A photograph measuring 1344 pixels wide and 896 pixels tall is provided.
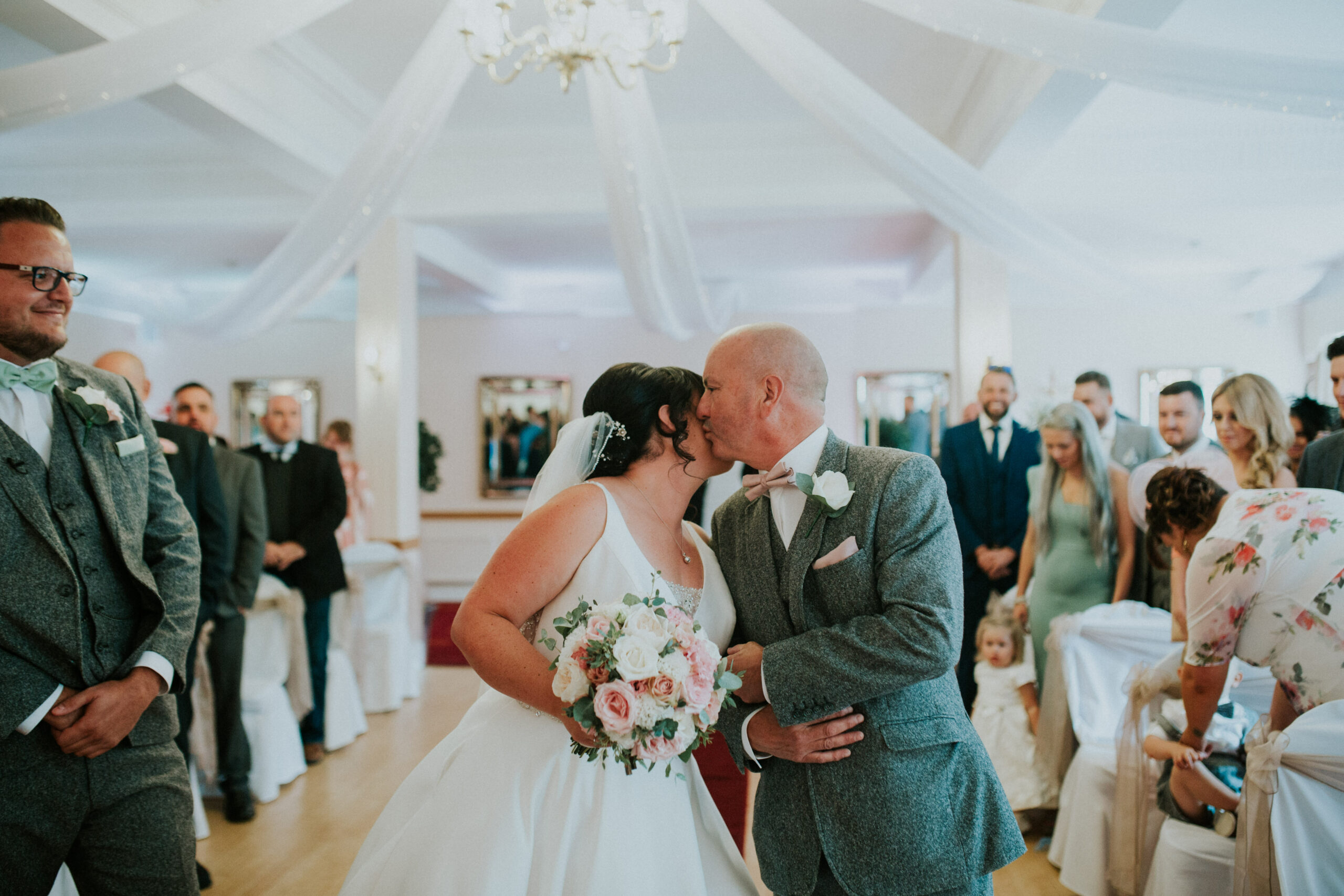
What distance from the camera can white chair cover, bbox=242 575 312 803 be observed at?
4434mm

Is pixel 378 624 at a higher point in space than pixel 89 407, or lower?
lower

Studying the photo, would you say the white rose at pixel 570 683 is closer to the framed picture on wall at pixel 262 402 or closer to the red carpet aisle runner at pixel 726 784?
the red carpet aisle runner at pixel 726 784

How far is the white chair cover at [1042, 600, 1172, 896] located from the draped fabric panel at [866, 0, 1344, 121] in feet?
6.06

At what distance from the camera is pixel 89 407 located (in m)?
1.97

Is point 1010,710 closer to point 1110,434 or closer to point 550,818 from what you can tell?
point 1110,434

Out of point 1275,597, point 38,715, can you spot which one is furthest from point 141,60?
point 1275,597

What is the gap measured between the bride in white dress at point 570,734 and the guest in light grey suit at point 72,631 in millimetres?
518

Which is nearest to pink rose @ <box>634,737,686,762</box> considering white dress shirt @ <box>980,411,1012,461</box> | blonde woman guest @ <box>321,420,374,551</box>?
white dress shirt @ <box>980,411,1012,461</box>

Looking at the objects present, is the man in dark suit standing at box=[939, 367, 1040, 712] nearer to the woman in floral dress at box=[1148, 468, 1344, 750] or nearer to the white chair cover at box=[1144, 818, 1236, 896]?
the white chair cover at box=[1144, 818, 1236, 896]

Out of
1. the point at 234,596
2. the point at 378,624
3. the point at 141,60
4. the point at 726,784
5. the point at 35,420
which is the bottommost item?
the point at 726,784

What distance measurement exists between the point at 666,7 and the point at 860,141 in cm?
94

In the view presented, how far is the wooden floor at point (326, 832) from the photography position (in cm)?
349

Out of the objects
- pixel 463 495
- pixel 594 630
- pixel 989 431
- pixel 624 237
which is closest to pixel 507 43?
pixel 624 237

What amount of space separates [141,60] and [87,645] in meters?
2.18
